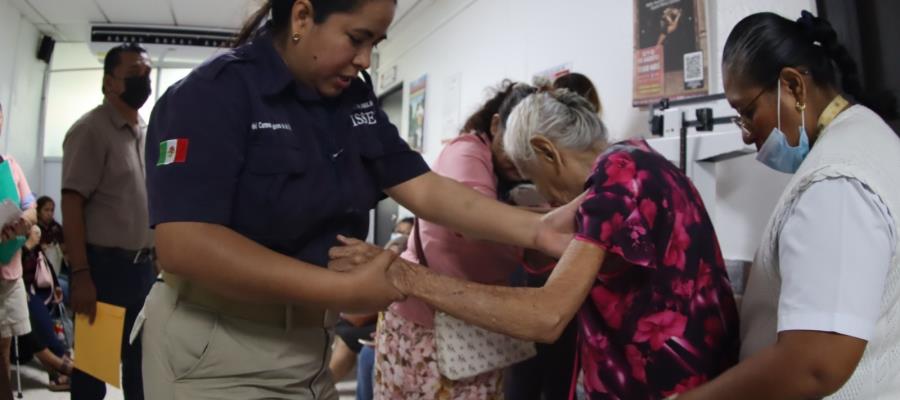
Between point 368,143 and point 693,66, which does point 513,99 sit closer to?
point 368,143

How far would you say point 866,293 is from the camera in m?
0.79

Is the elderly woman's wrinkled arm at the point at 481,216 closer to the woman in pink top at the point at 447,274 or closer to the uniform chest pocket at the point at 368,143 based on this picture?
the uniform chest pocket at the point at 368,143

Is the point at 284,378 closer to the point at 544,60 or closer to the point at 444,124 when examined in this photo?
the point at 544,60

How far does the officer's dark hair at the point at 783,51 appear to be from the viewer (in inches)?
38.3

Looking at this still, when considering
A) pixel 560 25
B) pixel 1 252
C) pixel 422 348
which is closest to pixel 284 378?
pixel 422 348

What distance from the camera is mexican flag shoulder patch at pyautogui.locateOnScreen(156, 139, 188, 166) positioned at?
31.9 inches

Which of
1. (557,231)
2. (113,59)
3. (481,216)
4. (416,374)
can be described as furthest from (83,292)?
(557,231)

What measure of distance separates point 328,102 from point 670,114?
1.31m

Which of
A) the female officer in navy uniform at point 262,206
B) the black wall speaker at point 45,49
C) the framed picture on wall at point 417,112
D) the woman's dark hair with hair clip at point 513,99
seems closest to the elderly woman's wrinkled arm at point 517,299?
the female officer in navy uniform at point 262,206

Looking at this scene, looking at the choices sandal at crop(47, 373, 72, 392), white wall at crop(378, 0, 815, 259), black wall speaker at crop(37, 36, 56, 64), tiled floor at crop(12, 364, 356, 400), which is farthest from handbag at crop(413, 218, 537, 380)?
black wall speaker at crop(37, 36, 56, 64)

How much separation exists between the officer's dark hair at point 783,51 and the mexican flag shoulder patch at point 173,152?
86 centimetres

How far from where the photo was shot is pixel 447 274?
1595 mm

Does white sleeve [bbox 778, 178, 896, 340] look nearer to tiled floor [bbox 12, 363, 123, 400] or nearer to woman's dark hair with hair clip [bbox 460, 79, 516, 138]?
woman's dark hair with hair clip [bbox 460, 79, 516, 138]

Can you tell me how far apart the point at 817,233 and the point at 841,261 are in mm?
44
